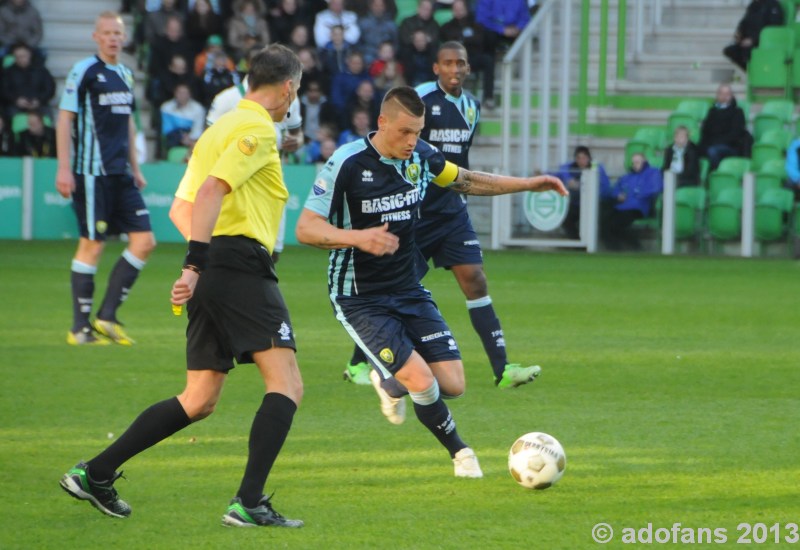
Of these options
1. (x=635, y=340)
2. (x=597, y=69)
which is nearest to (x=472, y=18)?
(x=597, y=69)

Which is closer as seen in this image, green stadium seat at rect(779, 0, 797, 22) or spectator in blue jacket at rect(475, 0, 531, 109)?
spectator in blue jacket at rect(475, 0, 531, 109)

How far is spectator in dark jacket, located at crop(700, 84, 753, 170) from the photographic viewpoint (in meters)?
21.3

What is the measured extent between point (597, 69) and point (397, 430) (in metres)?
17.5

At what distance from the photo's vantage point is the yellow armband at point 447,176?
22.6 feet

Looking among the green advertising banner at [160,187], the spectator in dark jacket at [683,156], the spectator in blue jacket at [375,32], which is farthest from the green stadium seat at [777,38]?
the green advertising banner at [160,187]

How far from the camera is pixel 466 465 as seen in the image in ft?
21.1

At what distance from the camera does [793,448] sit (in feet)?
23.3

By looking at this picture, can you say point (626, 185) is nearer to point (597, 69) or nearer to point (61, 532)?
point (597, 69)

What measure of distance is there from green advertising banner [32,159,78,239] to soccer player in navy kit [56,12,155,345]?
10149mm

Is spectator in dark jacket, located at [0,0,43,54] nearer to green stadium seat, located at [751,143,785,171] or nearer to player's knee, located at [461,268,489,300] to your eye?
green stadium seat, located at [751,143,785,171]

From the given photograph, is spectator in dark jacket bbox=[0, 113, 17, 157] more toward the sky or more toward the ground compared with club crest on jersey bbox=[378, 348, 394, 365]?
more toward the ground

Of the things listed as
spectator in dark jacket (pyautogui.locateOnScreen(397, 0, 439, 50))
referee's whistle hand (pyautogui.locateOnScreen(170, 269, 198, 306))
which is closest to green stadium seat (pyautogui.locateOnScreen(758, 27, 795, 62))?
spectator in dark jacket (pyautogui.locateOnScreen(397, 0, 439, 50))

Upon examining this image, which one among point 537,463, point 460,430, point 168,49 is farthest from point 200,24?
point 537,463

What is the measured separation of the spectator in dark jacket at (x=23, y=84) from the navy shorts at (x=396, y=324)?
16.8 m
